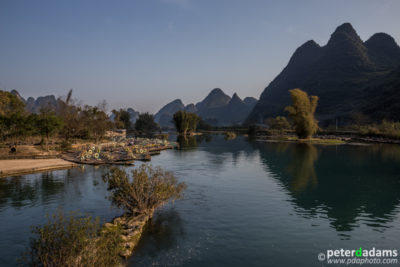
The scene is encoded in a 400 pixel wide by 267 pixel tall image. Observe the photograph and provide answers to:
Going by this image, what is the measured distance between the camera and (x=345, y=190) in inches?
939

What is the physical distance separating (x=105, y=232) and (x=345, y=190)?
22061 mm

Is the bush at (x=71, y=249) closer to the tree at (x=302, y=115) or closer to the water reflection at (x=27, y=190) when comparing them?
the water reflection at (x=27, y=190)

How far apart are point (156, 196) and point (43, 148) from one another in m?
40.7

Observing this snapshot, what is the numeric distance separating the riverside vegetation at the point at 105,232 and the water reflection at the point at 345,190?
34.0ft

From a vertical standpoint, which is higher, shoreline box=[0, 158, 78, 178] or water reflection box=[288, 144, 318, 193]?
shoreline box=[0, 158, 78, 178]

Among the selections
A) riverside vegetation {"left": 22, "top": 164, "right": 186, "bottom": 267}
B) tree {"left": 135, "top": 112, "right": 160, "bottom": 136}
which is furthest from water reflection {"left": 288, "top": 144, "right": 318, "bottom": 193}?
tree {"left": 135, "top": 112, "right": 160, "bottom": 136}

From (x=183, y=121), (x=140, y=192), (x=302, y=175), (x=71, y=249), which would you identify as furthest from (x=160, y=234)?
(x=183, y=121)

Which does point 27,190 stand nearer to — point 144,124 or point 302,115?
point 302,115

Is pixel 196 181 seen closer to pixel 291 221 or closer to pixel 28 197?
pixel 291 221

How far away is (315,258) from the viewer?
38.7ft

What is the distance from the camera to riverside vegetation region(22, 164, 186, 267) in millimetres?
8242

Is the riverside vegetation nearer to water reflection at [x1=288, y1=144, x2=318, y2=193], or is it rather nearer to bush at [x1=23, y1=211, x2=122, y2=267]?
bush at [x1=23, y1=211, x2=122, y2=267]

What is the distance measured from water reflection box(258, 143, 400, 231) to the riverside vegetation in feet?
34.0

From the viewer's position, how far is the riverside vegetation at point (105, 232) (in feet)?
27.0
